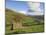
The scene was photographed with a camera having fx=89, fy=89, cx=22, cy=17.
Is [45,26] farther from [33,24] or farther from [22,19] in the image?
[22,19]

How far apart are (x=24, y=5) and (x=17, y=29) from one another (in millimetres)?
328

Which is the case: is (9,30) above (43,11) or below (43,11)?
below

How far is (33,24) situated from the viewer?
118 centimetres

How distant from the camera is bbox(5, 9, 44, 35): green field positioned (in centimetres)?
115

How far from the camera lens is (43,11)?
1.19m

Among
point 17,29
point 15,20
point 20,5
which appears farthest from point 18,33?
point 20,5

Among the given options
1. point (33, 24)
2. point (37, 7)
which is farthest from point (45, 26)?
point (37, 7)

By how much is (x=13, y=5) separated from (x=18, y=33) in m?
0.37

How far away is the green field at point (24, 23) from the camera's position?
1147 mm

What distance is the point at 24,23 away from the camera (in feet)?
3.84

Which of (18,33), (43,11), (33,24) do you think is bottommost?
(18,33)

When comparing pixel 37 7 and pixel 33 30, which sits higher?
pixel 37 7
